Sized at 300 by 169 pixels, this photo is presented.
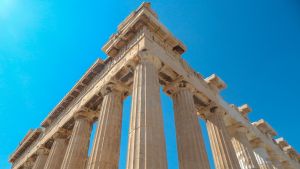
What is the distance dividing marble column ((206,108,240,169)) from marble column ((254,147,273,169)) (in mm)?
10378

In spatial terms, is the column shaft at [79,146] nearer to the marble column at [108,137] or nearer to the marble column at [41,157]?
the marble column at [108,137]

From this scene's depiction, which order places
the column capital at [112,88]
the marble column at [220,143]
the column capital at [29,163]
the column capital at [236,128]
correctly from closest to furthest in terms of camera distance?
the marble column at [220,143], the column capital at [112,88], the column capital at [236,128], the column capital at [29,163]

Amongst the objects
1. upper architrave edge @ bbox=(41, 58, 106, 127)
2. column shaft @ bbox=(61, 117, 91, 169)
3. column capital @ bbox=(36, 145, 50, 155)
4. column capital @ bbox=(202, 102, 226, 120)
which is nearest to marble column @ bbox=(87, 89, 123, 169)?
column shaft @ bbox=(61, 117, 91, 169)

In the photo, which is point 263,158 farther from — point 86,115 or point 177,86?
point 86,115

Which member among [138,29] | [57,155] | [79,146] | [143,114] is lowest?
[143,114]

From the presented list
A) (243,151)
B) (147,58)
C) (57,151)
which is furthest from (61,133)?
(243,151)

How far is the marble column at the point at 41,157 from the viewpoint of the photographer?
27.6 metres

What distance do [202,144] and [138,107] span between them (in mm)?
5739

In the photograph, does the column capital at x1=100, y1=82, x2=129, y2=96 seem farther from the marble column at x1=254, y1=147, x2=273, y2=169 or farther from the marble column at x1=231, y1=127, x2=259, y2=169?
the marble column at x1=254, y1=147, x2=273, y2=169

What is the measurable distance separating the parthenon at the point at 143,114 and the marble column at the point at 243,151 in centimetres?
10

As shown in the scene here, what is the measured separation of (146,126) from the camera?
Answer: 13758mm

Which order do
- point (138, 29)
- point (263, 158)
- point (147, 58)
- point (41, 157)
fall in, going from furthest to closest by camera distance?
point (263, 158) → point (41, 157) → point (138, 29) → point (147, 58)

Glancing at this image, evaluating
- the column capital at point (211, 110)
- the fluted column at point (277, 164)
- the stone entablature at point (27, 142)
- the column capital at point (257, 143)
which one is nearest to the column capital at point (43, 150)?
the stone entablature at point (27, 142)

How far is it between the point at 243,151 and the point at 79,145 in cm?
1769
